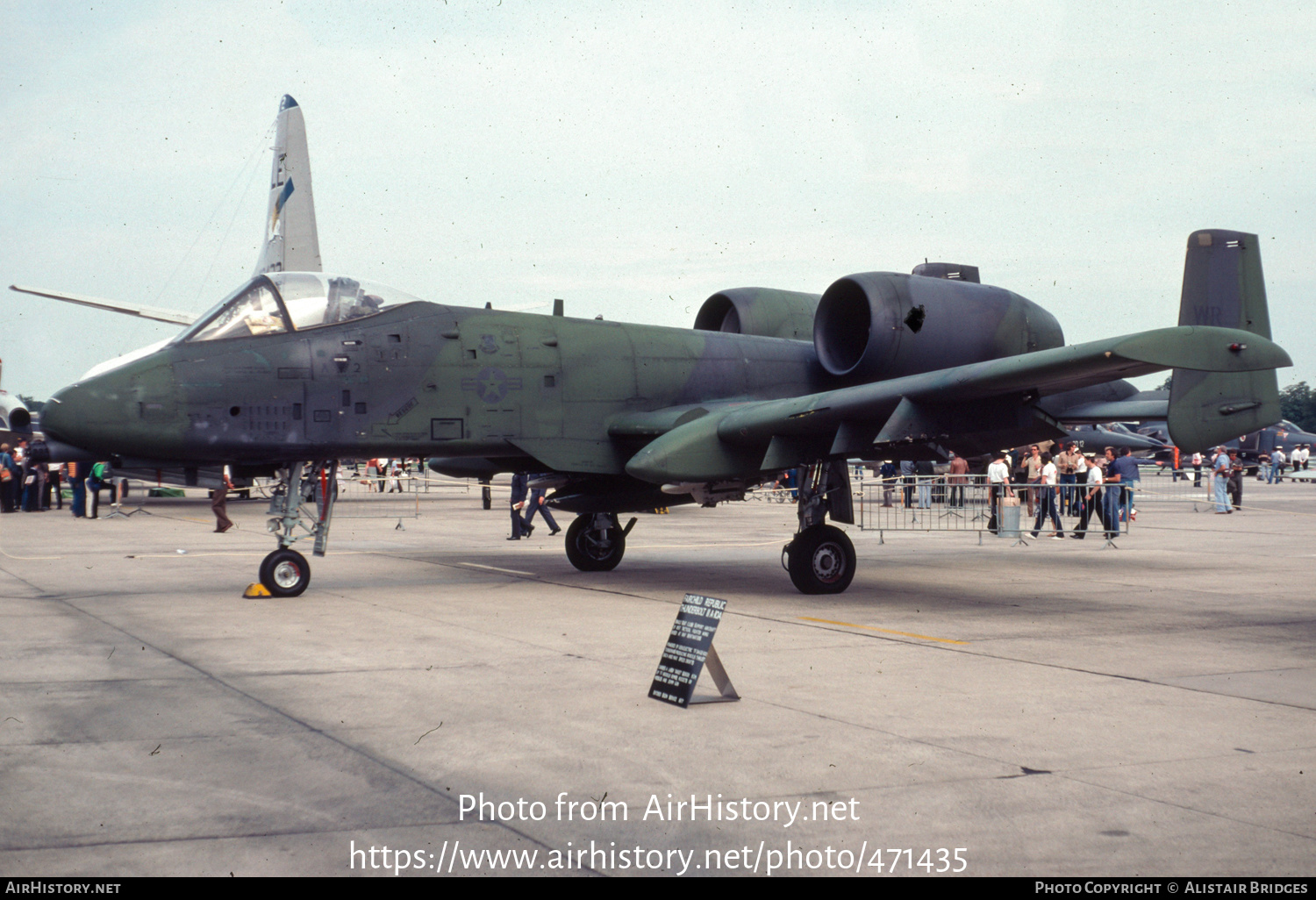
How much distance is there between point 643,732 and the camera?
592 centimetres

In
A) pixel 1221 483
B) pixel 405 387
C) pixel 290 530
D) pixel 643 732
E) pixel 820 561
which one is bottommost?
pixel 643 732

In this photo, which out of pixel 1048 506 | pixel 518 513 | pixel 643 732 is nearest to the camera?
pixel 643 732

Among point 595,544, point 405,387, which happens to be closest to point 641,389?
point 595,544

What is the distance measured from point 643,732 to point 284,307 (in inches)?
281

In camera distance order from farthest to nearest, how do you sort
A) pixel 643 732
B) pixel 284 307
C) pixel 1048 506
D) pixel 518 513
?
pixel 1048 506 → pixel 518 513 → pixel 284 307 → pixel 643 732

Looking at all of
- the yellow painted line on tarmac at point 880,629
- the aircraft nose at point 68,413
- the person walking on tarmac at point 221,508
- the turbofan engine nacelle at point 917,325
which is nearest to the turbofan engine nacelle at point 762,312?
the turbofan engine nacelle at point 917,325

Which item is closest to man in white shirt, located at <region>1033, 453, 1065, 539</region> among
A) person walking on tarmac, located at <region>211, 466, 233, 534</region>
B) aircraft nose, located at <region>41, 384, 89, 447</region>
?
person walking on tarmac, located at <region>211, 466, 233, 534</region>

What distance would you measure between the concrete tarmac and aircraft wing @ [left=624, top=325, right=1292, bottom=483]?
5.12ft

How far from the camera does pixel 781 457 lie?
1179cm

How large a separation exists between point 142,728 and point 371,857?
8.37 ft

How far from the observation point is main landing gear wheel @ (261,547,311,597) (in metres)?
11.5

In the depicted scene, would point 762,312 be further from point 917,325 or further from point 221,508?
point 221,508

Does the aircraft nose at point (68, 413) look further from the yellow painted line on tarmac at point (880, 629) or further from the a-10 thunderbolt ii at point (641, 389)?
the yellow painted line on tarmac at point (880, 629)

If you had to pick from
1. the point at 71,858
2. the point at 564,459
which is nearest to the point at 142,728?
the point at 71,858
